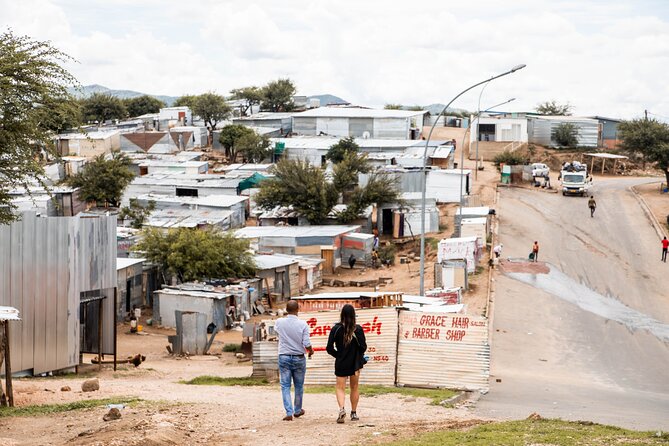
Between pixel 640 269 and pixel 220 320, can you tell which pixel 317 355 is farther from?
pixel 640 269

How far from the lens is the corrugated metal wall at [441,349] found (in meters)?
15.7

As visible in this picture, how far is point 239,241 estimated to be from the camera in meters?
37.4

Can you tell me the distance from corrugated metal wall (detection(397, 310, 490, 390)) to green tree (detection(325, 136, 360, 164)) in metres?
56.5

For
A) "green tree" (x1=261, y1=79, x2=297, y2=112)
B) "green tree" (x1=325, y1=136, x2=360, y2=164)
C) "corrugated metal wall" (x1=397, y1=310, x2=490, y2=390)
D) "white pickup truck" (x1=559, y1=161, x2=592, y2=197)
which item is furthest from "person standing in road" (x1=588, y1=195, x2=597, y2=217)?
"green tree" (x1=261, y1=79, x2=297, y2=112)

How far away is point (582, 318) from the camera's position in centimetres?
3325

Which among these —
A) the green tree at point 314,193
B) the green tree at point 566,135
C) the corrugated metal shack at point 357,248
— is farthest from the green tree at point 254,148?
the corrugated metal shack at point 357,248

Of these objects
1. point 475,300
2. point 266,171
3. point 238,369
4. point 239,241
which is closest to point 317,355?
point 238,369

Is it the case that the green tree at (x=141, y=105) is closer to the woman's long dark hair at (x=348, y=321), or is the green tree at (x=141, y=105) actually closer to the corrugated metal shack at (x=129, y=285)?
the corrugated metal shack at (x=129, y=285)

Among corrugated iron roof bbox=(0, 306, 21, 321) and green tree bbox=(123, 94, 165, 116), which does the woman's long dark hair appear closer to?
corrugated iron roof bbox=(0, 306, 21, 321)

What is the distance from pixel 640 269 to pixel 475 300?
40.9 ft

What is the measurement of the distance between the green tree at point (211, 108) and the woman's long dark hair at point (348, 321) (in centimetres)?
8830

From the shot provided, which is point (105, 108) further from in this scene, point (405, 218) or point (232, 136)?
point (405, 218)

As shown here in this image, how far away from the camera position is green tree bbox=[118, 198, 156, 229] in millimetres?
50688

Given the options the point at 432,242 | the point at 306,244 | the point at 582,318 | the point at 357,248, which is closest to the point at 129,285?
the point at 306,244
